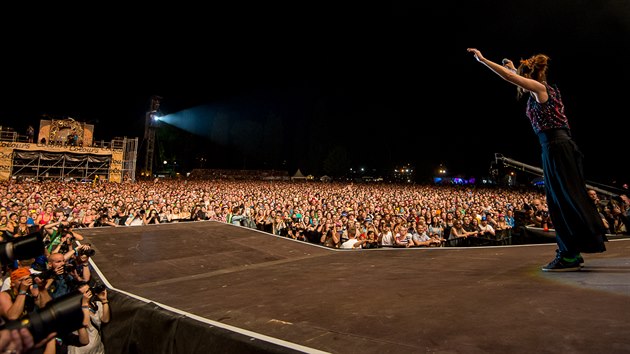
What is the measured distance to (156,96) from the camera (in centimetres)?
3472

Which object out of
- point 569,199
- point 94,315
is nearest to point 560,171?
point 569,199

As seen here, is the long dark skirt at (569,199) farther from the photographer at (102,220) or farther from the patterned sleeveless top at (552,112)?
the photographer at (102,220)

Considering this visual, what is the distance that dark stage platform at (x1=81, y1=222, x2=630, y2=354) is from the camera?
1.55m

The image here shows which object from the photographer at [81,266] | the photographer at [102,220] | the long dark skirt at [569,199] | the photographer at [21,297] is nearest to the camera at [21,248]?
the photographer at [21,297]

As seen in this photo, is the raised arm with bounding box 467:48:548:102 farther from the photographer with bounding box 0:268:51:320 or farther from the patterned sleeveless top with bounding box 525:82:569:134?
the photographer with bounding box 0:268:51:320

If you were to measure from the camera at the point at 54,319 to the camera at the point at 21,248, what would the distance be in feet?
2.04

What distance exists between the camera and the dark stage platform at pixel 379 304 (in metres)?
1.55

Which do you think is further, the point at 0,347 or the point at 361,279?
the point at 361,279

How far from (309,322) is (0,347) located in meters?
1.44

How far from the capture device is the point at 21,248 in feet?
5.50

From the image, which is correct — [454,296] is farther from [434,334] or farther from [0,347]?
[0,347]

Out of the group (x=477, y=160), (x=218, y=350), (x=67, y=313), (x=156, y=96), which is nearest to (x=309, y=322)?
(x=218, y=350)

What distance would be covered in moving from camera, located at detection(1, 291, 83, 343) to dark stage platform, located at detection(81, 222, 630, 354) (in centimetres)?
82

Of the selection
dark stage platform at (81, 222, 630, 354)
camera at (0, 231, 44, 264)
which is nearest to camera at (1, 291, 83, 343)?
camera at (0, 231, 44, 264)
